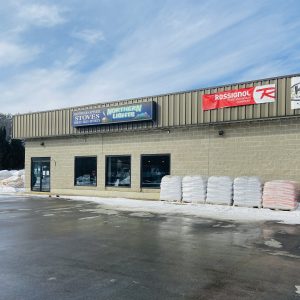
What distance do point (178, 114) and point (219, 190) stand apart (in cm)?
481

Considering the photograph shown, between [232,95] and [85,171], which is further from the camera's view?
[85,171]

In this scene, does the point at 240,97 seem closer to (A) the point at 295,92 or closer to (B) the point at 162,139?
(A) the point at 295,92

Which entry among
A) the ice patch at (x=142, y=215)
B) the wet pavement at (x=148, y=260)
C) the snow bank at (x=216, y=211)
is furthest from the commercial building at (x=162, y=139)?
the wet pavement at (x=148, y=260)

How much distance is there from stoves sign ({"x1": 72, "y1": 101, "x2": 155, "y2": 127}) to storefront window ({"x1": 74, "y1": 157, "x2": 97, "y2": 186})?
2235 millimetres

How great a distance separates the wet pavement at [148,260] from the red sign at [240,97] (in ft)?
23.4

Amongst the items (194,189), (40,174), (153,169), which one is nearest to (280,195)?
(194,189)

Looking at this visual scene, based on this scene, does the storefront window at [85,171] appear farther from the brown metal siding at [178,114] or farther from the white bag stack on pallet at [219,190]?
the white bag stack on pallet at [219,190]

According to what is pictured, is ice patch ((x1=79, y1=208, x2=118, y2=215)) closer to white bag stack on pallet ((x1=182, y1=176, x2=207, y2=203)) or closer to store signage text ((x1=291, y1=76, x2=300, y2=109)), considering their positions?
white bag stack on pallet ((x1=182, y1=176, x2=207, y2=203))

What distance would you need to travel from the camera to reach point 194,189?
18.8 metres

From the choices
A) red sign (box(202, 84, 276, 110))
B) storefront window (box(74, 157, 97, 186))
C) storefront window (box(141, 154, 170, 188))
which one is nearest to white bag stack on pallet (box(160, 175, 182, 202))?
storefront window (box(141, 154, 170, 188))

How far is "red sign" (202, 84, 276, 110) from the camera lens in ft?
58.6

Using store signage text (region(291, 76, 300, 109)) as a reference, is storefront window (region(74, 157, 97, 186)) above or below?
below

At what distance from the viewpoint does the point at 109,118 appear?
76.9 feet

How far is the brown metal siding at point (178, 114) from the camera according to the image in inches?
695
